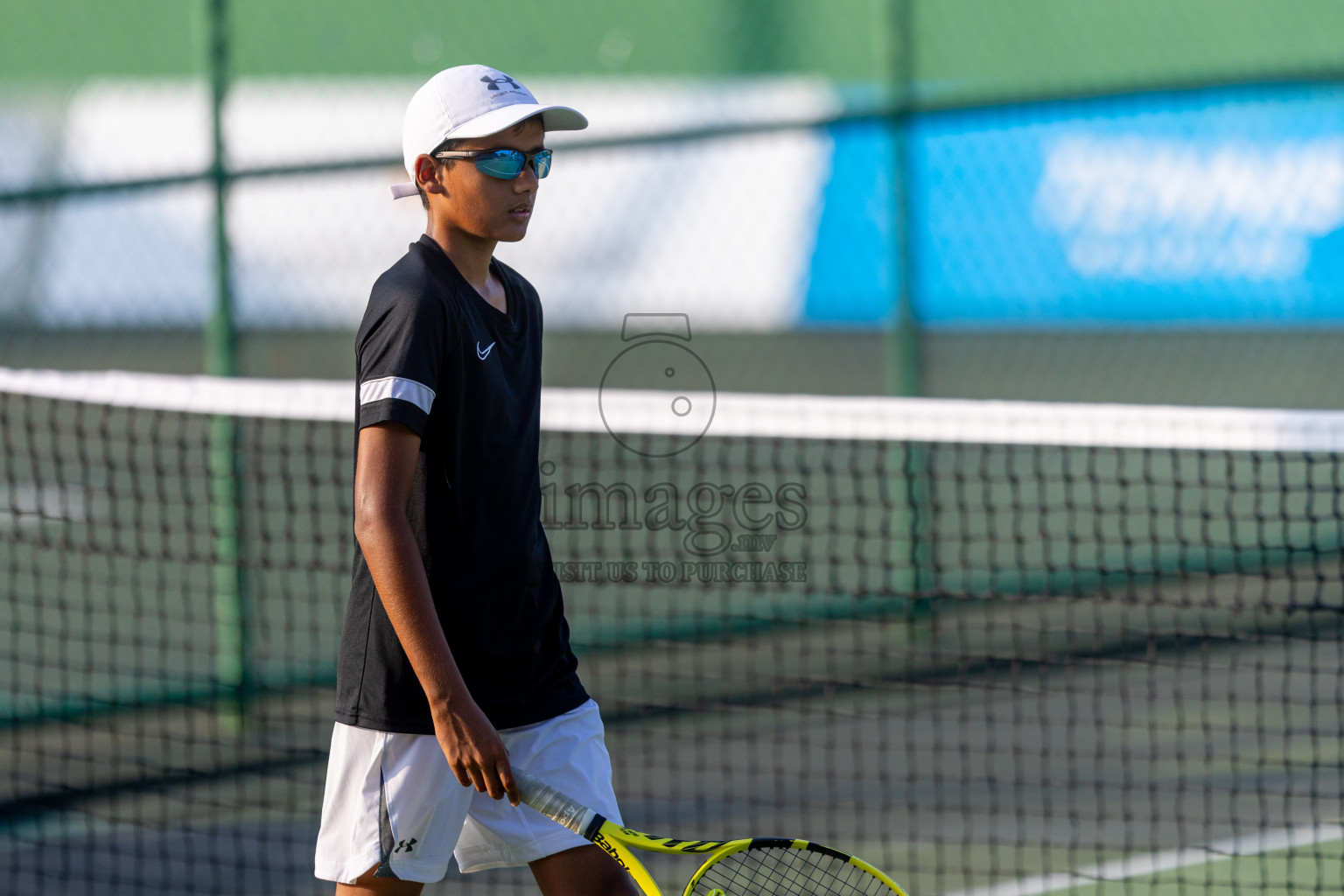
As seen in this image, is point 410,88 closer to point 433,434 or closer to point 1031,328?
point 1031,328

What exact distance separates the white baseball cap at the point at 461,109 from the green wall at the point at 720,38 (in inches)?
137

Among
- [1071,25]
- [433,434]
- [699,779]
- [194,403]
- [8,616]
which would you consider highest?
[1071,25]

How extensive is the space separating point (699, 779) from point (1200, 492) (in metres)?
3.10

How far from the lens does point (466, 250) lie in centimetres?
225

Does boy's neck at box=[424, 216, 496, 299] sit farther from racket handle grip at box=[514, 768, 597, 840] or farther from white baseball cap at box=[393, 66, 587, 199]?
racket handle grip at box=[514, 768, 597, 840]

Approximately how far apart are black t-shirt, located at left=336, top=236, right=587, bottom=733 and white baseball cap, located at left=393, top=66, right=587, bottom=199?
16 cm

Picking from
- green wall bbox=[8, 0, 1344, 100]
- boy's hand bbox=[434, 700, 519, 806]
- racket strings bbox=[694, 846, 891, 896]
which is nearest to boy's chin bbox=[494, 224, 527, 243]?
boy's hand bbox=[434, 700, 519, 806]

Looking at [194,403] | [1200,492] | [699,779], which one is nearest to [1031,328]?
[1200,492]

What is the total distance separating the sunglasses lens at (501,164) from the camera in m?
2.20

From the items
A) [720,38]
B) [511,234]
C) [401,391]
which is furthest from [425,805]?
[720,38]

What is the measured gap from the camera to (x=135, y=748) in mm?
5184

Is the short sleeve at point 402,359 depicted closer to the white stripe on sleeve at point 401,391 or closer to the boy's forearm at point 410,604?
the white stripe on sleeve at point 401,391

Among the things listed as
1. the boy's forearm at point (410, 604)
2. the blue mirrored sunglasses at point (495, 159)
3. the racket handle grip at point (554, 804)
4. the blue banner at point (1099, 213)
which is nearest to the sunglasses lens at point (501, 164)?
the blue mirrored sunglasses at point (495, 159)

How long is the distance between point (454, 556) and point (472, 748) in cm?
31
